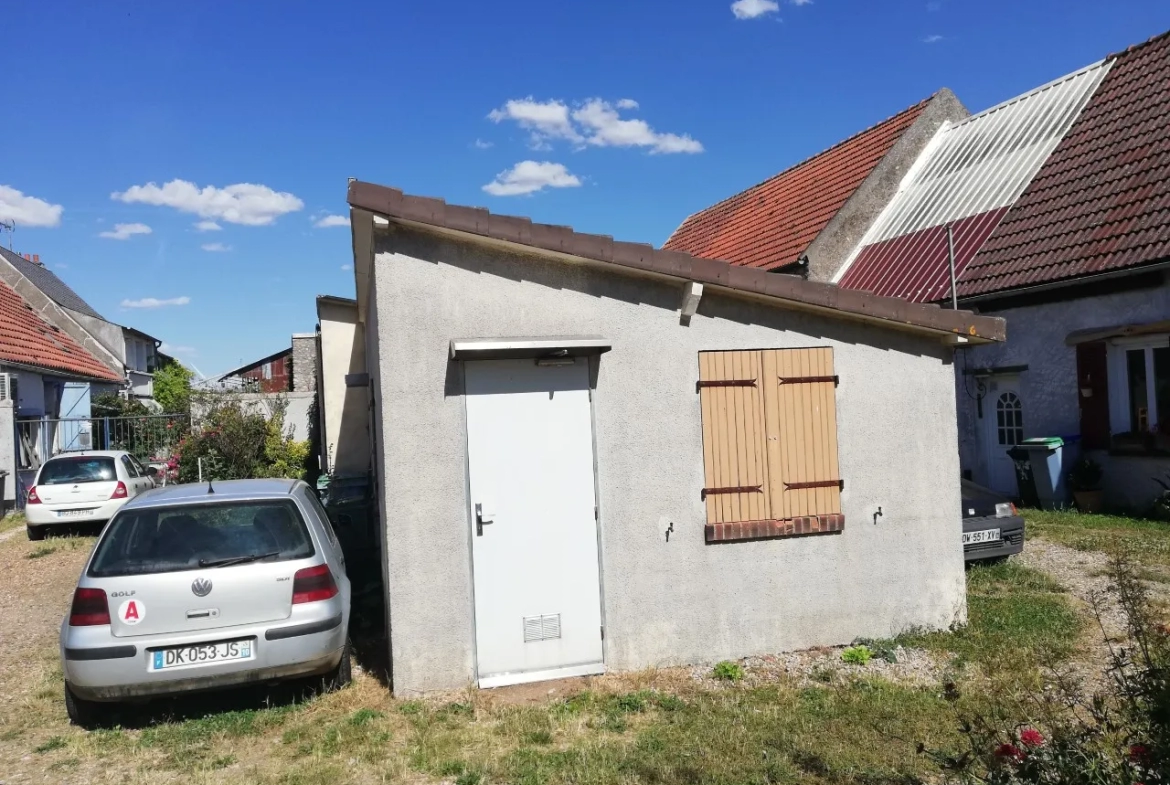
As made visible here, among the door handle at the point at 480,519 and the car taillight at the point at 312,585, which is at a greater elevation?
the door handle at the point at 480,519

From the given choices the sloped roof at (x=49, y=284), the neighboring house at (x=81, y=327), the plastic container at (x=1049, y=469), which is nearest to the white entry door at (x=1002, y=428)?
the plastic container at (x=1049, y=469)

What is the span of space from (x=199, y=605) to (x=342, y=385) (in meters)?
10.6

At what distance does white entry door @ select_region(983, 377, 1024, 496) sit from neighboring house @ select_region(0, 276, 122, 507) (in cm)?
1830

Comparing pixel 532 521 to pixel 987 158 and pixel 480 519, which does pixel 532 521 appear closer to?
pixel 480 519

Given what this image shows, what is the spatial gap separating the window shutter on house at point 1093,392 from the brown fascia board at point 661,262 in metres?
7.42

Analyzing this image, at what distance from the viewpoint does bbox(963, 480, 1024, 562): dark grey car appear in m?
8.94

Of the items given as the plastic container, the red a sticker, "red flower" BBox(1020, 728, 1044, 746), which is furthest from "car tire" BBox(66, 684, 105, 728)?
the plastic container

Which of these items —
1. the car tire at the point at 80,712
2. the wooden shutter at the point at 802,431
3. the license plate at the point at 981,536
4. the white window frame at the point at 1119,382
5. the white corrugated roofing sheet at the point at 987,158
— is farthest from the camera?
the white corrugated roofing sheet at the point at 987,158

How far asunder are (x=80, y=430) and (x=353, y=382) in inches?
529

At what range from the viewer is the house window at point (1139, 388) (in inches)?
484

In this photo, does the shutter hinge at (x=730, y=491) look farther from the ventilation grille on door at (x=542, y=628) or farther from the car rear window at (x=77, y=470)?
the car rear window at (x=77, y=470)

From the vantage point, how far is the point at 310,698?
5.95m

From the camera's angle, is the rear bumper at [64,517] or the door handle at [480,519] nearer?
the door handle at [480,519]

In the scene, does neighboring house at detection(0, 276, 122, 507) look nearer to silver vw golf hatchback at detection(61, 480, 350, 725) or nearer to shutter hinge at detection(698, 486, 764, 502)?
silver vw golf hatchback at detection(61, 480, 350, 725)
